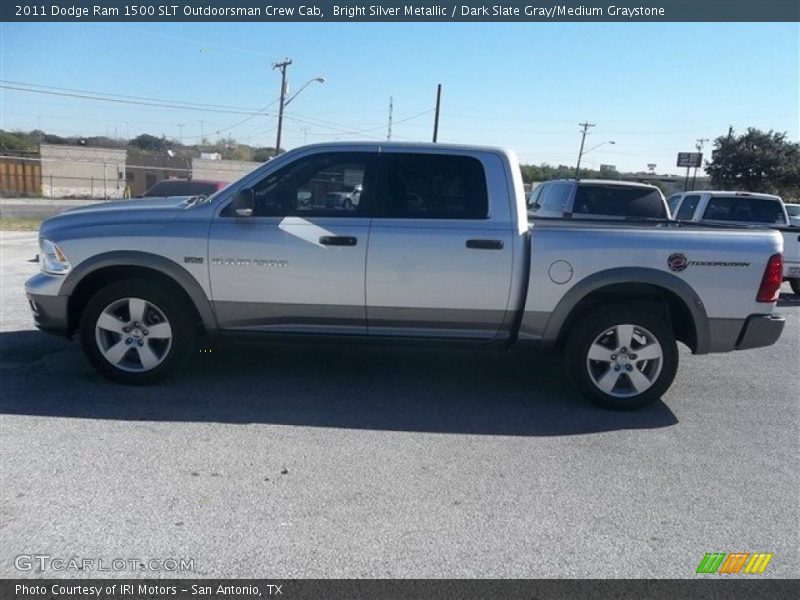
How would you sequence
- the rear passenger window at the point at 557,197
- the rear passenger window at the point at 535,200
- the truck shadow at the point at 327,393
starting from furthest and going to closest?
the rear passenger window at the point at 535,200, the rear passenger window at the point at 557,197, the truck shadow at the point at 327,393

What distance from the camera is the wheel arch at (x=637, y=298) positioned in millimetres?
4973

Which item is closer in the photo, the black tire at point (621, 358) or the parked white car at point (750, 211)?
the black tire at point (621, 358)

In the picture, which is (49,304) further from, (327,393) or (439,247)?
(439,247)

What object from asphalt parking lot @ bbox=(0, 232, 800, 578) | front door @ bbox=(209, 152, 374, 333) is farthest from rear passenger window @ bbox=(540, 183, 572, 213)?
front door @ bbox=(209, 152, 374, 333)

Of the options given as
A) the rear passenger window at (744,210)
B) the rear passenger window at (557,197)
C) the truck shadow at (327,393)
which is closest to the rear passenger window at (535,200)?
the rear passenger window at (557,197)

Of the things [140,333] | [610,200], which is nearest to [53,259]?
[140,333]

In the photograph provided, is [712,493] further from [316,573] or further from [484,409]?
[316,573]

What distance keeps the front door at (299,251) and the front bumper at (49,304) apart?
3.97 feet

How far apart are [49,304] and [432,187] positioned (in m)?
3.12

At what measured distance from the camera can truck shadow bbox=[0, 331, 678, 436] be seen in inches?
188

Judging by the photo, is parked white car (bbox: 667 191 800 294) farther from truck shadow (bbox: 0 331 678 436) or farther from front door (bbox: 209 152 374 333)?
front door (bbox: 209 152 374 333)

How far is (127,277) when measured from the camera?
5199 millimetres

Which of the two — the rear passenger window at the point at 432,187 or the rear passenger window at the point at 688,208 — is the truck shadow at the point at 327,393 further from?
the rear passenger window at the point at 688,208

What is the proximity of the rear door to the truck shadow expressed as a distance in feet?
1.40
